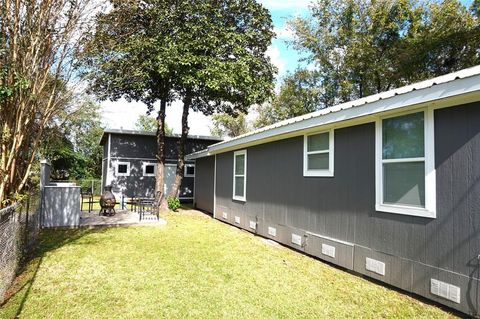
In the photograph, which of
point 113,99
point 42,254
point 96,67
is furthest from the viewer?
point 113,99

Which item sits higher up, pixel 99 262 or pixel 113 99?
pixel 113 99

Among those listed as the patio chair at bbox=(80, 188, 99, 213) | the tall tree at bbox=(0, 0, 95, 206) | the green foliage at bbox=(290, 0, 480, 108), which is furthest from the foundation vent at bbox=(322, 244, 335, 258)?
the green foliage at bbox=(290, 0, 480, 108)

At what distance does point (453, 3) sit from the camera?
14133 mm

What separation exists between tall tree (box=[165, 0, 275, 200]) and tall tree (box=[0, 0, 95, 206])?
5225 mm

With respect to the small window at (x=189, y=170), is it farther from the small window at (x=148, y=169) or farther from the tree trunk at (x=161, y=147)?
the tree trunk at (x=161, y=147)

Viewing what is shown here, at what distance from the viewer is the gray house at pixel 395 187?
328 cm

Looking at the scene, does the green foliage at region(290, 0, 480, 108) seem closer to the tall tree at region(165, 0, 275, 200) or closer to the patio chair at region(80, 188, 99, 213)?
the tall tree at region(165, 0, 275, 200)

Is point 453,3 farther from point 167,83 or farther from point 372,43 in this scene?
point 167,83

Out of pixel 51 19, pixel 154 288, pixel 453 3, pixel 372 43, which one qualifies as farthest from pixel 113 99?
pixel 453 3

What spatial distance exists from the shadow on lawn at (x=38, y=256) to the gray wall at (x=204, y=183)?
15.4 feet

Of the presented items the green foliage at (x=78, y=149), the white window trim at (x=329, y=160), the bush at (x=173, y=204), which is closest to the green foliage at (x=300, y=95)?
the bush at (x=173, y=204)

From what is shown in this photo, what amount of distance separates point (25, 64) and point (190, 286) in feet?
13.5

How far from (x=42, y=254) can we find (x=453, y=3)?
18580mm

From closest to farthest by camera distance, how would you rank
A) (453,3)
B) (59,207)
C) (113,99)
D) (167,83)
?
(59,207) → (167,83) → (113,99) → (453,3)
